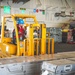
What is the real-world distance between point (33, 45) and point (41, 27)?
2.08 feet

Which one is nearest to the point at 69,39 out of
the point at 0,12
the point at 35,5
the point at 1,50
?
the point at 35,5

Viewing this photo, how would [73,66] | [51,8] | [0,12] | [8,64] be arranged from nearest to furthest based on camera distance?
[73,66] < [8,64] < [0,12] < [51,8]

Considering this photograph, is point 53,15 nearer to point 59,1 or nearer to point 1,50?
point 59,1

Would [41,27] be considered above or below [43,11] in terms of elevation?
below

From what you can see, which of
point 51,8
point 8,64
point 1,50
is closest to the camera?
point 8,64

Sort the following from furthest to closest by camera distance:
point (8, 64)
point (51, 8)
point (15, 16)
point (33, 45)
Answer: point (51, 8), point (15, 16), point (33, 45), point (8, 64)

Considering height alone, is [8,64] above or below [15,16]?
below

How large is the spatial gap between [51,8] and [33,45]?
12557 mm

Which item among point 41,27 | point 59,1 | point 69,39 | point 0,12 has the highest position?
point 59,1

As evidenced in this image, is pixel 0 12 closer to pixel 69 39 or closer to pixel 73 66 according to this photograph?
pixel 69 39

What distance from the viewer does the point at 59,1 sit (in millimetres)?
18328

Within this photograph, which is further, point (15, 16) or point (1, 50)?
point (1, 50)

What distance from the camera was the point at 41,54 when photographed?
602 cm

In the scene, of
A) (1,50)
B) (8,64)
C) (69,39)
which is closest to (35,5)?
(69,39)
